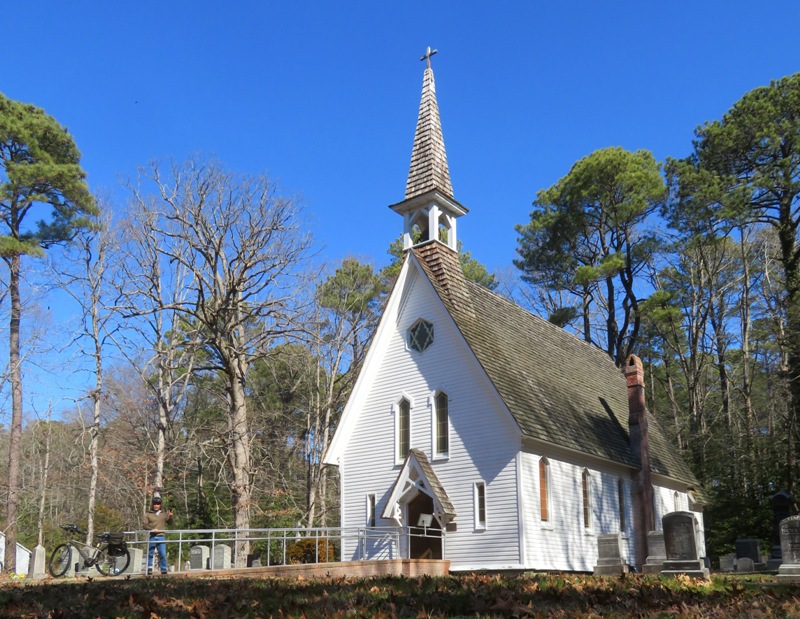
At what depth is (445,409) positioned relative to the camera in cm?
2520

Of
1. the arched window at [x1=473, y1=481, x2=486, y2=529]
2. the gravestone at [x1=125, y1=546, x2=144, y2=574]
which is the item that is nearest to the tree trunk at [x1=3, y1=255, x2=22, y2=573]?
the gravestone at [x1=125, y1=546, x2=144, y2=574]

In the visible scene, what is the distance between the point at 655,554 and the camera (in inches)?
829

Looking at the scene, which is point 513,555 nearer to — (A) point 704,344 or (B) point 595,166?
(B) point 595,166

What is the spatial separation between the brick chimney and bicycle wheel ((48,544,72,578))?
19.6m

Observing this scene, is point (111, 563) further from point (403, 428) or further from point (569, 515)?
point (569, 515)

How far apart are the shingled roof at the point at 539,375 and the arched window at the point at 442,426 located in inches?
81.9

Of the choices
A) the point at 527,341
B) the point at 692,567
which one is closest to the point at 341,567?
the point at 692,567

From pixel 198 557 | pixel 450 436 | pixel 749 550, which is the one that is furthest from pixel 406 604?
pixel 749 550

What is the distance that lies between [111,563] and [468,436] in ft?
35.5

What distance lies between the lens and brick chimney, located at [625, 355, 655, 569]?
29.3 m

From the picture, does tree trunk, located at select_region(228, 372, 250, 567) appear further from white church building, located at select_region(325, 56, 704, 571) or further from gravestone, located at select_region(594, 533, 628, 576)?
gravestone, located at select_region(594, 533, 628, 576)

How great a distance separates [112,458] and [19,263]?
10.5 meters

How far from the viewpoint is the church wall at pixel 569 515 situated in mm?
23125

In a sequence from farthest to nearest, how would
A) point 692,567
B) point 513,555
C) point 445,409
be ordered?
1. point 445,409
2. point 513,555
3. point 692,567
